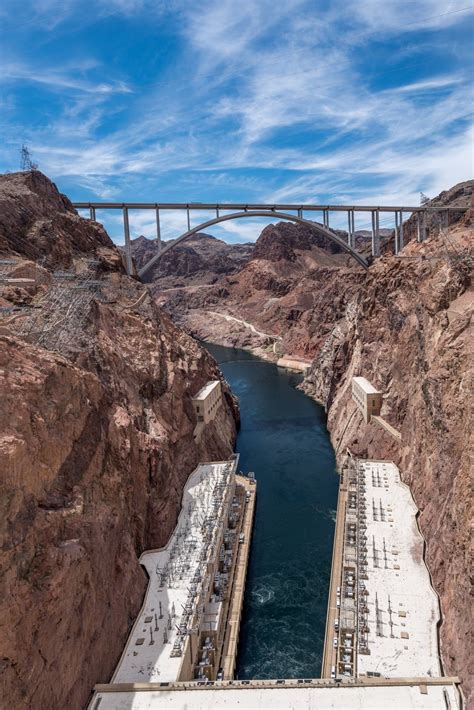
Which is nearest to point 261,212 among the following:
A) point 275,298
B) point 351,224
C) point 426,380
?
point 351,224

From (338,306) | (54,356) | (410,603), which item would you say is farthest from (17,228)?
(338,306)

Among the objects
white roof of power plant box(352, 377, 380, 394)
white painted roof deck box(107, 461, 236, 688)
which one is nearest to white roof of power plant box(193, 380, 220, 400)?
white painted roof deck box(107, 461, 236, 688)

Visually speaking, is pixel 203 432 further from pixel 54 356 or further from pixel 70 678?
pixel 70 678

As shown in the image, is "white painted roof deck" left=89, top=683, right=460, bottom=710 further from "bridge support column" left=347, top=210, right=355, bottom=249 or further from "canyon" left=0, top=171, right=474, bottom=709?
"bridge support column" left=347, top=210, right=355, bottom=249

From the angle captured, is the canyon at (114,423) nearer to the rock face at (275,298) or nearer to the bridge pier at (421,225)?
the bridge pier at (421,225)

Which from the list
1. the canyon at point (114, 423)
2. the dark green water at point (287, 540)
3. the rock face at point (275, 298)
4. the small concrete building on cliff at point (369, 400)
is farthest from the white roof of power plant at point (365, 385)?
the rock face at point (275, 298)

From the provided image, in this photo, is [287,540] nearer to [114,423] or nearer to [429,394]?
[429,394]
